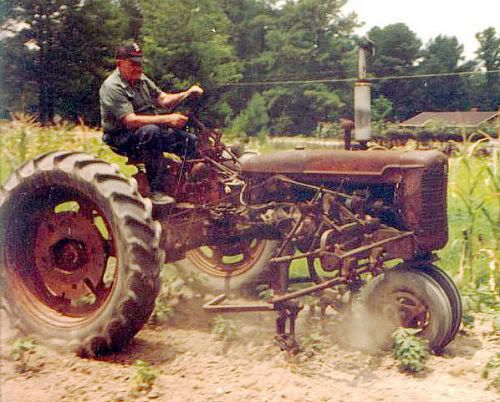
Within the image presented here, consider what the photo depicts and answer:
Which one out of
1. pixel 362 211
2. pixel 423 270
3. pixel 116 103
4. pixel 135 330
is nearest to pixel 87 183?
pixel 116 103

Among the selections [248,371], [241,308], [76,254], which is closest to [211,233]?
[241,308]

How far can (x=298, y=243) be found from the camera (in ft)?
14.1

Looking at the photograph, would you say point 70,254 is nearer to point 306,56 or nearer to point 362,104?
point 362,104

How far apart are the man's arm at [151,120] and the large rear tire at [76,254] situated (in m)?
0.36

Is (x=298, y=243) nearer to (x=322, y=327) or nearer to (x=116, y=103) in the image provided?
(x=322, y=327)

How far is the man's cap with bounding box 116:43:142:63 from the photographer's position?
4293mm

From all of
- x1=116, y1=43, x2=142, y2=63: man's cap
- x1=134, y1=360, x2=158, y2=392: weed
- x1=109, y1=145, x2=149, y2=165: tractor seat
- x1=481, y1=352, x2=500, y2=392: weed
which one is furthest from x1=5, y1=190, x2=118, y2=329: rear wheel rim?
x1=481, y1=352, x2=500, y2=392: weed

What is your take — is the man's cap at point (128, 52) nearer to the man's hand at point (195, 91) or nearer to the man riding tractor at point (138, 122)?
the man riding tractor at point (138, 122)

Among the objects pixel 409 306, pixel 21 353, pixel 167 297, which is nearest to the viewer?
pixel 21 353

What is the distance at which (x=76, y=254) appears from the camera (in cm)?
410

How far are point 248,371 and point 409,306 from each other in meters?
1.09

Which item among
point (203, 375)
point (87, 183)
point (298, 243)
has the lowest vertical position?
point (203, 375)

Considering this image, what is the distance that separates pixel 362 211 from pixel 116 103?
5.63ft

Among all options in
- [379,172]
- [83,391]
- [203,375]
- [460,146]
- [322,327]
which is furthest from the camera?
[460,146]
